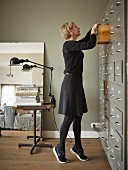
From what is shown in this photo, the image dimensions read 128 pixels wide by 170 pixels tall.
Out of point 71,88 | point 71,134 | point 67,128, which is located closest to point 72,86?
point 71,88

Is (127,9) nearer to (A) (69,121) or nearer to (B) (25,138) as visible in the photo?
(A) (69,121)

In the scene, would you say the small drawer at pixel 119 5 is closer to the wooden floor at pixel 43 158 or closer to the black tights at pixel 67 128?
the black tights at pixel 67 128

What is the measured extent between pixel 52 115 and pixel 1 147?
89 centimetres

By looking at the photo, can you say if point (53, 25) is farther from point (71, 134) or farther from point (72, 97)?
point (71, 134)

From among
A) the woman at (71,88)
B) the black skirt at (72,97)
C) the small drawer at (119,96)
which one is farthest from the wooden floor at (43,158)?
the small drawer at (119,96)

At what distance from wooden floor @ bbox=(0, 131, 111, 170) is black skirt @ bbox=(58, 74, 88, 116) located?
544 millimetres

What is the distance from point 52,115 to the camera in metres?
3.78

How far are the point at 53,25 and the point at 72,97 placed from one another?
4.65 ft

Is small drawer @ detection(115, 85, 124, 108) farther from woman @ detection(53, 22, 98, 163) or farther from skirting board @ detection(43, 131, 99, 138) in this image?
skirting board @ detection(43, 131, 99, 138)

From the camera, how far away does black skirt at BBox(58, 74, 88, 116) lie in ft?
9.02

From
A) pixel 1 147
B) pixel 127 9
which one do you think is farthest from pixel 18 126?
pixel 127 9

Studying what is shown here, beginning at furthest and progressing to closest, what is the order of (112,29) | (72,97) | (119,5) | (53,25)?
(53,25), (72,97), (112,29), (119,5)

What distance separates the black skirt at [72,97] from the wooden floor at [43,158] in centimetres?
54

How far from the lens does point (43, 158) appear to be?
2.89 metres
